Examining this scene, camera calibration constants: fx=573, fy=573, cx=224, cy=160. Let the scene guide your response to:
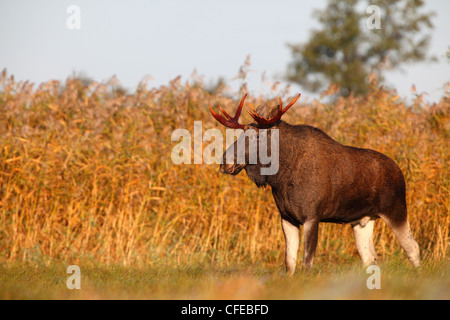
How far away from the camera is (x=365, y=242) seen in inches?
A: 297

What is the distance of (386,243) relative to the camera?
29.7 ft

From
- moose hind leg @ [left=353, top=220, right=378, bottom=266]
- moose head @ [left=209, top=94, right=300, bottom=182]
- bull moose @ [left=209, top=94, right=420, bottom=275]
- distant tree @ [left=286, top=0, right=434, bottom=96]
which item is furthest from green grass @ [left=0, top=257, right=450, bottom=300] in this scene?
distant tree @ [left=286, top=0, right=434, bottom=96]

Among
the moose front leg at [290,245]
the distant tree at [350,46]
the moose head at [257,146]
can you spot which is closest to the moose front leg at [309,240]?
the moose front leg at [290,245]

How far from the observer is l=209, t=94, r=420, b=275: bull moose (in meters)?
6.49

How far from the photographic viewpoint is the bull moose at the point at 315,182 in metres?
6.49

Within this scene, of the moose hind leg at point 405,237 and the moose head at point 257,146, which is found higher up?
the moose head at point 257,146

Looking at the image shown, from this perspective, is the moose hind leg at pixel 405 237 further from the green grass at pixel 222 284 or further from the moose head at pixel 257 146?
the moose head at pixel 257 146

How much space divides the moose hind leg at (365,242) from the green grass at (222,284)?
26cm

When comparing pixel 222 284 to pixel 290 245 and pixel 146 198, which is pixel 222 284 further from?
pixel 146 198

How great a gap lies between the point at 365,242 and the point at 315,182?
5.00ft

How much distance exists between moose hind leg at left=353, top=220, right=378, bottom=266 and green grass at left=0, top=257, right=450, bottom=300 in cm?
26

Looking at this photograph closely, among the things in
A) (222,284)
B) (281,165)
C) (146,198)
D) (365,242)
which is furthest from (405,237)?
(146,198)

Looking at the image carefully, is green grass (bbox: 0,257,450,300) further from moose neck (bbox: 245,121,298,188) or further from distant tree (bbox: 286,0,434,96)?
distant tree (bbox: 286,0,434,96)
